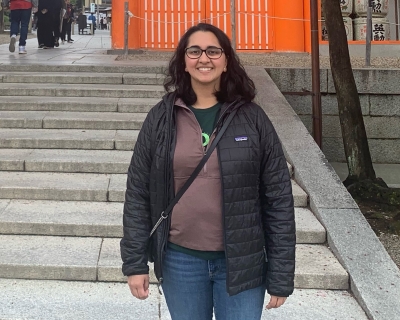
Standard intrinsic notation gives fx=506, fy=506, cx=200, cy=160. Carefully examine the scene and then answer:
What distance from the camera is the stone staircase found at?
143 inches

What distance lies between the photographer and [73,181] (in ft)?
16.0

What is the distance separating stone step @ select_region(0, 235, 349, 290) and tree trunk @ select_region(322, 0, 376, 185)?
2125mm

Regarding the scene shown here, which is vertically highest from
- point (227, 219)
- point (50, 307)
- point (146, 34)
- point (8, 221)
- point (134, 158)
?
point (146, 34)

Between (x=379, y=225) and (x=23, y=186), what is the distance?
11.1 ft

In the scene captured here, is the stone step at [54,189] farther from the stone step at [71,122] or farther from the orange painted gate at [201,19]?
the orange painted gate at [201,19]

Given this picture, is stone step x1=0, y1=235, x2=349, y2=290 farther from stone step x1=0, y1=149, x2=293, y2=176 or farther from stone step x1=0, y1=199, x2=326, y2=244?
stone step x1=0, y1=149, x2=293, y2=176

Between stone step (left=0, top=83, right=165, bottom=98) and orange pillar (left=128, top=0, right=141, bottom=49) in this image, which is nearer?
stone step (left=0, top=83, right=165, bottom=98)

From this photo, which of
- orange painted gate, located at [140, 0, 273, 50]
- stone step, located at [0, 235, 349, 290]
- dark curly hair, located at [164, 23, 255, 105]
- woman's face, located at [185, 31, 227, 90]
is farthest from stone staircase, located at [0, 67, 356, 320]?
orange painted gate, located at [140, 0, 273, 50]

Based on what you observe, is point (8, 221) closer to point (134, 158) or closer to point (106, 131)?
point (106, 131)

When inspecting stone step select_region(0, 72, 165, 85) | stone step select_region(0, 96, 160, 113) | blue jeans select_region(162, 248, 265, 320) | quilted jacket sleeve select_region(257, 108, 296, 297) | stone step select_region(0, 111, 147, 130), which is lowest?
blue jeans select_region(162, 248, 265, 320)

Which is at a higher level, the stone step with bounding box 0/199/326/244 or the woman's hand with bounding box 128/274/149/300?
the woman's hand with bounding box 128/274/149/300

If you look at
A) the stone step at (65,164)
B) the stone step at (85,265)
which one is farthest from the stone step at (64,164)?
the stone step at (85,265)

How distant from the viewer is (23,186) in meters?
4.68

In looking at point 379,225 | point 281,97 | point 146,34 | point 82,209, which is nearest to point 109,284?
point 82,209
